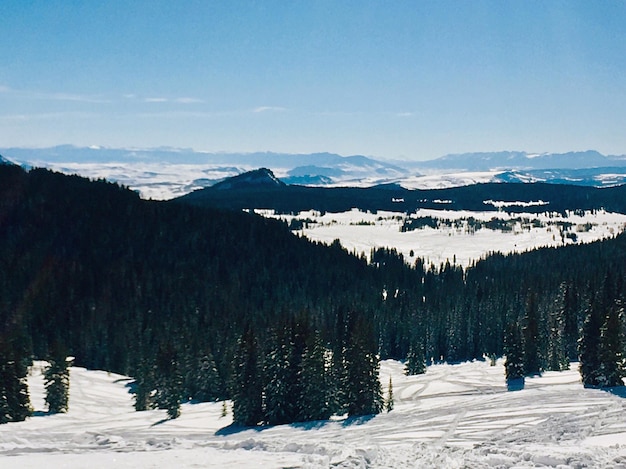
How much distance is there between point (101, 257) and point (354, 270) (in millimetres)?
89013

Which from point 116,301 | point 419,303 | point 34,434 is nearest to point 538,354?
point 419,303

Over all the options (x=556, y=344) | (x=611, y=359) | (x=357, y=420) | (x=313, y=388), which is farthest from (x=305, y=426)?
(x=556, y=344)

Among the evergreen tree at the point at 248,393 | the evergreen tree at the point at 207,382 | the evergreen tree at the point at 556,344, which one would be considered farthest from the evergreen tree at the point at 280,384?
the evergreen tree at the point at 556,344

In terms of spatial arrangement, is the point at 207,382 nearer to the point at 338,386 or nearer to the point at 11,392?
the point at 338,386

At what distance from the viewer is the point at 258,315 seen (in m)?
122

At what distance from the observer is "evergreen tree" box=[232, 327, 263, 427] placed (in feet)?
184

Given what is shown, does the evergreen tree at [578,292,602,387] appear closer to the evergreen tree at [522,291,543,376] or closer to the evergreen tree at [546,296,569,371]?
the evergreen tree at [522,291,543,376]

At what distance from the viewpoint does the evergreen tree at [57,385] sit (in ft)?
216

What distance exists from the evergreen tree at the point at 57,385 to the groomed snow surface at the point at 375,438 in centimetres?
159

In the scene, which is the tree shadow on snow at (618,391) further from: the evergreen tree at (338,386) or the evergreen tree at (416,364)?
the evergreen tree at (416,364)

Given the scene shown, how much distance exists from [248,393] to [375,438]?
18.1 metres

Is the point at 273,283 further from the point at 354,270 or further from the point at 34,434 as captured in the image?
the point at 34,434

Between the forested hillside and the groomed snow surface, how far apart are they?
5.51 metres

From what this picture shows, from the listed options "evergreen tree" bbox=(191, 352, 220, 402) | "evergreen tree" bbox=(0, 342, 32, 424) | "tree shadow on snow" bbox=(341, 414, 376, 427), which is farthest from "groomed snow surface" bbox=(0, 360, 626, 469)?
"evergreen tree" bbox=(191, 352, 220, 402)
